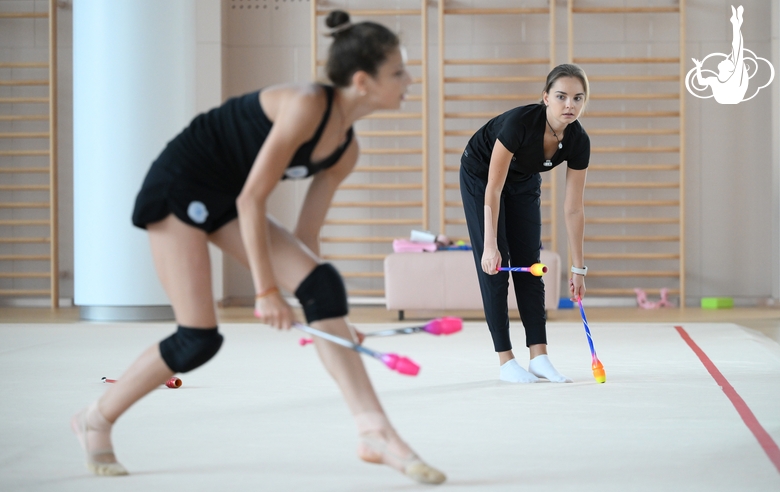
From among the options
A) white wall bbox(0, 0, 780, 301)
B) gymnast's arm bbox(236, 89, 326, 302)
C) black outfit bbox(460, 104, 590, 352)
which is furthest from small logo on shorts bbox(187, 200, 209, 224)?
white wall bbox(0, 0, 780, 301)

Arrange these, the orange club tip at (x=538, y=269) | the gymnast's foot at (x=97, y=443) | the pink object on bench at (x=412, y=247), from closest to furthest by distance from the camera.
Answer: the gymnast's foot at (x=97, y=443)
the orange club tip at (x=538, y=269)
the pink object on bench at (x=412, y=247)

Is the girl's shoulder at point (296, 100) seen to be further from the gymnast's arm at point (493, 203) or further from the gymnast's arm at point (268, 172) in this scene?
the gymnast's arm at point (493, 203)

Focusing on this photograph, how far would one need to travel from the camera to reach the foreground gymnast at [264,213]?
4.97 ft

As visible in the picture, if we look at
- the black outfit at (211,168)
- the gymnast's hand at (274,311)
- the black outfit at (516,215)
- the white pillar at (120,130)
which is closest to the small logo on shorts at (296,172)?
the black outfit at (211,168)

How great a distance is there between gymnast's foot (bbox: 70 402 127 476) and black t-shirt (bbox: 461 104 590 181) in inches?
59.3

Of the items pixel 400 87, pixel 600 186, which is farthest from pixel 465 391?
pixel 600 186

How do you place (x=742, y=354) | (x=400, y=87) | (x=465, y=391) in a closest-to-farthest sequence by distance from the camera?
1. (x=400, y=87)
2. (x=465, y=391)
3. (x=742, y=354)

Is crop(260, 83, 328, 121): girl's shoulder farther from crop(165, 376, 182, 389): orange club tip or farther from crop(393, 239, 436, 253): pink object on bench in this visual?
crop(393, 239, 436, 253): pink object on bench

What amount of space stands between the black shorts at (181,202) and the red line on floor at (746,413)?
48.4 inches

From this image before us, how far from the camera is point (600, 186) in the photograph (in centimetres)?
643

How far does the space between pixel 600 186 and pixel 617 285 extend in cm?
78

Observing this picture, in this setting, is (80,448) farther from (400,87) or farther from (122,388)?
(400,87)

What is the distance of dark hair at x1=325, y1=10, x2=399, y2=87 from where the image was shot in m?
1.54

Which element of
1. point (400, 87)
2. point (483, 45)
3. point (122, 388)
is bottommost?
point (122, 388)
